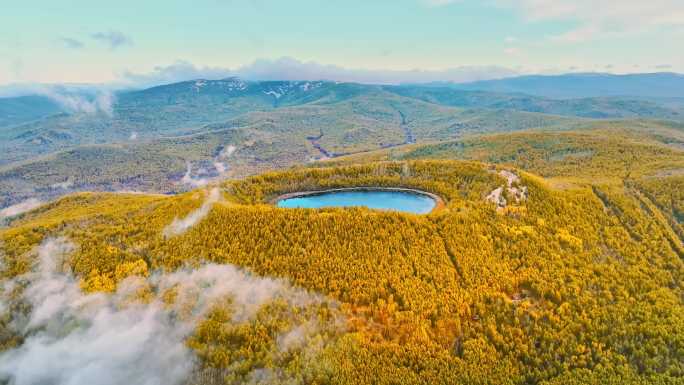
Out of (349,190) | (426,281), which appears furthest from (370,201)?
(426,281)

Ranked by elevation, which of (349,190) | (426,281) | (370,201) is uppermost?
(370,201)

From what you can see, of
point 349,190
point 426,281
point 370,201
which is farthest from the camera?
point 349,190

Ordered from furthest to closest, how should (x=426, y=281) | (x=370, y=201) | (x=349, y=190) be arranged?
(x=349, y=190) < (x=370, y=201) < (x=426, y=281)

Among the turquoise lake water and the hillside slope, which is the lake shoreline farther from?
the hillside slope

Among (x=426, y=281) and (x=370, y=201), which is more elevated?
(x=370, y=201)

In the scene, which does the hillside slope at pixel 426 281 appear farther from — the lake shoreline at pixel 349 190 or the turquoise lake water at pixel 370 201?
the turquoise lake water at pixel 370 201

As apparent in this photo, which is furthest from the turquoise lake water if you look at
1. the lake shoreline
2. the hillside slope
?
the hillside slope

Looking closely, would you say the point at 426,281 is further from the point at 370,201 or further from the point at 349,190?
the point at 349,190

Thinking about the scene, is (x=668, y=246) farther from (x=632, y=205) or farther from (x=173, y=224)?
(x=173, y=224)

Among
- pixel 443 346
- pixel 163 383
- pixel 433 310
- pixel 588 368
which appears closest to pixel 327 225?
pixel 433 310
